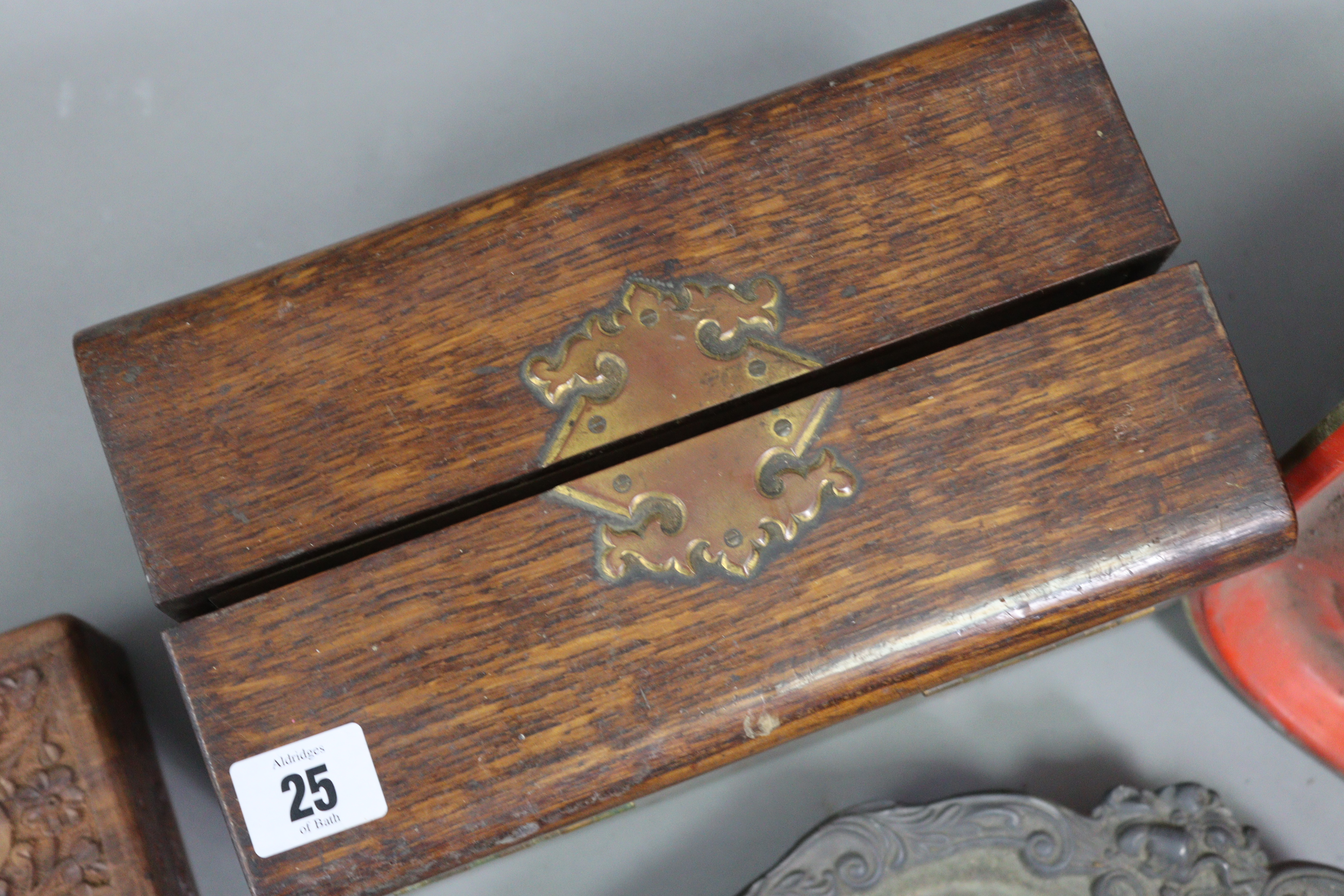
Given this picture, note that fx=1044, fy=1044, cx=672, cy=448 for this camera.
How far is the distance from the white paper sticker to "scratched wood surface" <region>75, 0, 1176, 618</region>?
0.14 metres

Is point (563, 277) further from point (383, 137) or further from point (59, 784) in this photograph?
point (59, 784)

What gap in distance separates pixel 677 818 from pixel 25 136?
1.07 meters

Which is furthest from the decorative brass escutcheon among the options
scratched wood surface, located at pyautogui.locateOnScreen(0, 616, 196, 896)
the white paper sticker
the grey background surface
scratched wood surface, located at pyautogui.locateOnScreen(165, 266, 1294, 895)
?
scratched wood surface, located at pyautogui.locateOnScreen(0, 616, 196, 896)

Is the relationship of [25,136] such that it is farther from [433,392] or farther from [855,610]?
[855,610]

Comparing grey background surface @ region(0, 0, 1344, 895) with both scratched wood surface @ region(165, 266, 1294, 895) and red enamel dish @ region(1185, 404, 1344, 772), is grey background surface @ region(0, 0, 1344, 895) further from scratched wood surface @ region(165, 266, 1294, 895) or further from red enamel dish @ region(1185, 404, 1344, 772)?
scratched wood surface @ region(165, 266, 1294, 895)

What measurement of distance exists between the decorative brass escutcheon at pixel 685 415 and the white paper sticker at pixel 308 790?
0.80ft

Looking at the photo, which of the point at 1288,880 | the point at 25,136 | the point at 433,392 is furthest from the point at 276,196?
the point at 1288,880

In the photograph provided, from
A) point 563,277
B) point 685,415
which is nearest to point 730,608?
point 685,415

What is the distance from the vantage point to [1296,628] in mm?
1033

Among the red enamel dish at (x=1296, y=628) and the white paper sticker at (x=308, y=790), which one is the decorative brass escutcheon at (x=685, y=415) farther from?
the red enamel dish at (x=1296, y=628)

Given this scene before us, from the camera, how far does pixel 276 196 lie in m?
1.20

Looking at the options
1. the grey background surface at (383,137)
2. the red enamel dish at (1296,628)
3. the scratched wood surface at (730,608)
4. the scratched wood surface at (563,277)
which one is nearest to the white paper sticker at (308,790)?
the scratched wood surface at (730,608)

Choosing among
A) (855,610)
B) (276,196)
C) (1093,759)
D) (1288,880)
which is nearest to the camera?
(855,610)

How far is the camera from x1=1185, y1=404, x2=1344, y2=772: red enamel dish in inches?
37.9
